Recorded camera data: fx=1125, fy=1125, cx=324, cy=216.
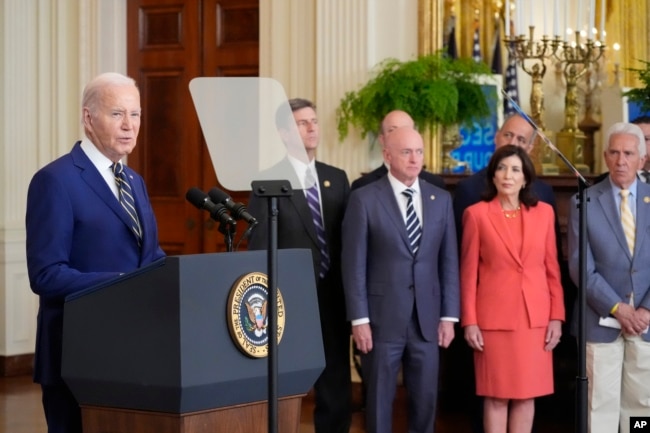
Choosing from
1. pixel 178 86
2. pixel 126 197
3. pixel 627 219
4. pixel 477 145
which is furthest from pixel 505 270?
pixel 178 86

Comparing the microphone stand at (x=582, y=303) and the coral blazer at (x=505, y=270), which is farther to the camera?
the coral blazer at (x=505, y=270)

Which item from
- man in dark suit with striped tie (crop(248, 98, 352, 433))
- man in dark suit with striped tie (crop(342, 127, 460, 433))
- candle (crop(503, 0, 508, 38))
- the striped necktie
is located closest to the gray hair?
the striped necktie

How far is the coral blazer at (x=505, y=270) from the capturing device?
16.3ft

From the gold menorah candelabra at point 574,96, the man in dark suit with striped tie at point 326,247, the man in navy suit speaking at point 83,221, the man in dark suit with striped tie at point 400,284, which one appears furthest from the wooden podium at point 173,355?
the gold menorah candelabra at point 574,96

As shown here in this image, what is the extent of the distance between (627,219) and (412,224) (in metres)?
0.97

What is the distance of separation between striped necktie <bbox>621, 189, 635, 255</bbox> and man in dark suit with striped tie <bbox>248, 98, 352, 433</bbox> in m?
1.27

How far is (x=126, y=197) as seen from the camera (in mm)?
3277

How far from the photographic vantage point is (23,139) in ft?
26.2

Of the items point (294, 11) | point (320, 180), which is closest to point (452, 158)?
point (294, 11)

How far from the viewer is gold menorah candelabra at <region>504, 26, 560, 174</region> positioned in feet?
21.8

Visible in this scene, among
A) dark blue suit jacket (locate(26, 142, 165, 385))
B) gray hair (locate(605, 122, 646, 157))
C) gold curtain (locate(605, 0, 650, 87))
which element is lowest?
dark blue suit jacket (locate(26, 142, 165, 385))

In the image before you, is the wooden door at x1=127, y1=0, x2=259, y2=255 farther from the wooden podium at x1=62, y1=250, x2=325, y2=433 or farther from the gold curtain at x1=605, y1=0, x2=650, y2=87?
the wooden podium at x1=62, y1=250, x2=325, y2=433

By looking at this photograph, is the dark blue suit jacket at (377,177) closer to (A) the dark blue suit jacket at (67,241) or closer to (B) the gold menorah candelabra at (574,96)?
(B) the gold menorah candelabra at (574,96)

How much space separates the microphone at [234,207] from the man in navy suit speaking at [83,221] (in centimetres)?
33
